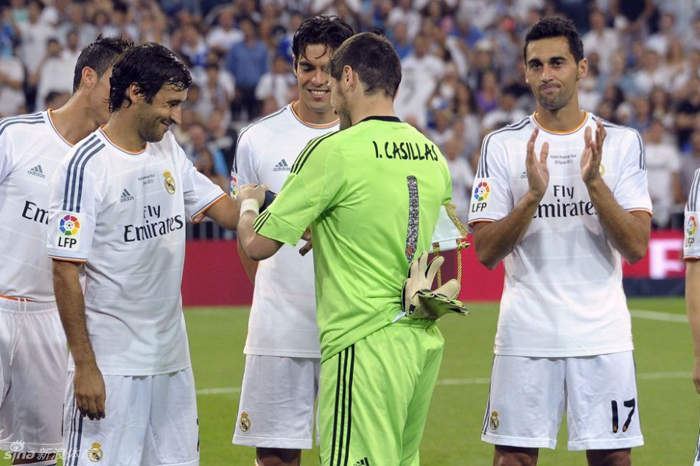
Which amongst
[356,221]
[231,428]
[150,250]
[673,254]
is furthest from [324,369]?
[673,254]

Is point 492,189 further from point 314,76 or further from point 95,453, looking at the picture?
point 95,453

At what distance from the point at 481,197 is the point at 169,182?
1648 millimetres

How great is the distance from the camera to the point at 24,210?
564 cm

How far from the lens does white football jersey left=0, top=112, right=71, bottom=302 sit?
18.5 ft

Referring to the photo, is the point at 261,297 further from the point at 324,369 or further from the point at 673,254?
the point at 673,254

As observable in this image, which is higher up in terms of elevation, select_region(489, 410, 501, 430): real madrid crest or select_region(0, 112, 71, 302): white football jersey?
select_region(0, 112, 71, 302): white football jersey

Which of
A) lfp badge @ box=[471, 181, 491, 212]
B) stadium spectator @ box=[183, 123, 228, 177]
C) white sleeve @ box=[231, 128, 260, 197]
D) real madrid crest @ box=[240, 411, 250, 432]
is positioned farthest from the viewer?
stadium spectator @ box=[183, 123, 228, 177]

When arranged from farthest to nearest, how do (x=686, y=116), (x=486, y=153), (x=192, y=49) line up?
1. (x=686, y=116)
2. (x=192, y=49)
3. (x=486, y=153)

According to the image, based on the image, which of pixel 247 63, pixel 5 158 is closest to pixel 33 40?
pixel 247 63

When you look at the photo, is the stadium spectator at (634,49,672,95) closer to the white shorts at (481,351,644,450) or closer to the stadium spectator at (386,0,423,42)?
the stadium spectator at (386,0,423,42)

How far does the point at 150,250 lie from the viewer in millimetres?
4941

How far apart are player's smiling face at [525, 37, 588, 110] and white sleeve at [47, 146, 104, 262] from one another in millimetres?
2343

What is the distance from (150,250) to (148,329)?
35 centimetres

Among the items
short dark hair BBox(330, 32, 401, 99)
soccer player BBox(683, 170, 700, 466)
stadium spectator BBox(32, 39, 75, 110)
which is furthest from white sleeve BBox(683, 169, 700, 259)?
stadium spectator BBox(32, 39, 75, 110)
